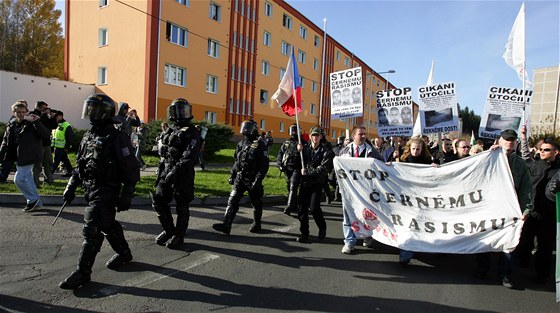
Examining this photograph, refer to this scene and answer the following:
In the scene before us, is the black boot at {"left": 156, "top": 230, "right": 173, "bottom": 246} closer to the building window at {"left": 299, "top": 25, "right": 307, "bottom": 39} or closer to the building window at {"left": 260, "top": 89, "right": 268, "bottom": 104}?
the building window at {"left": 260, "top": 89, "right": 268, "bottom": 104}

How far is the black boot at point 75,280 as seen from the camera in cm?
352

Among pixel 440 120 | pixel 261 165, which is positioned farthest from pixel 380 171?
pixel 440 120

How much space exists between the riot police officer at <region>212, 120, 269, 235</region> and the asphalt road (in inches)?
16.3

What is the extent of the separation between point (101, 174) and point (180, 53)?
806 inches

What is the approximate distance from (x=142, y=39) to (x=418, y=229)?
20391 mm

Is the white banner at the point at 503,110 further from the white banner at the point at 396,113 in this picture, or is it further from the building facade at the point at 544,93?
the building facade at the point at 544,93

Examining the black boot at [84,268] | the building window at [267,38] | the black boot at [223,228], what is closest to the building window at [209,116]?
the building window at [267,38]

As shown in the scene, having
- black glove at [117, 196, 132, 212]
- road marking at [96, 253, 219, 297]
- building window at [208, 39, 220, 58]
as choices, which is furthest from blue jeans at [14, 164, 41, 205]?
building window at [208, 39, 220, 58]

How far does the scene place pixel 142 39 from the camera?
2078cm

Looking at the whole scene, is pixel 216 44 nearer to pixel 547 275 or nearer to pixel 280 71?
pixel 280 71

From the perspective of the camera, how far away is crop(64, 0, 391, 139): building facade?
68.8ft

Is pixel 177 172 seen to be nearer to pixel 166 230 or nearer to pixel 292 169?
pixel 166 230

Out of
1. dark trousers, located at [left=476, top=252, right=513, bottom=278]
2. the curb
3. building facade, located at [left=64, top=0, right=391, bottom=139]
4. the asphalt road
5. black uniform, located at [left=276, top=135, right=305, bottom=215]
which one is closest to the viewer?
the asphalt road

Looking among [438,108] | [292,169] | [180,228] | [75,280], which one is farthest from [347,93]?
[75,280]
